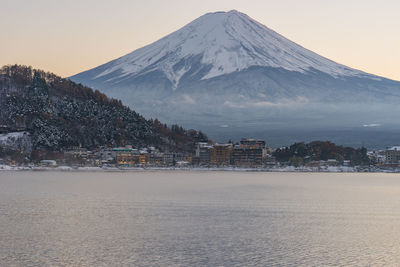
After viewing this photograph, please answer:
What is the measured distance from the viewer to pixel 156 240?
39219mm

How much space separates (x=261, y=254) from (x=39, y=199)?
40167 mm

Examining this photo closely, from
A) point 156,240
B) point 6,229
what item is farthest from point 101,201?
point 156,240

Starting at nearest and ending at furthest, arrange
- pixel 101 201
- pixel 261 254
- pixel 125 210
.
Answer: pixel 261 254, pixel 125 210, pixel 101 201

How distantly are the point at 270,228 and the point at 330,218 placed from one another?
33.1ft

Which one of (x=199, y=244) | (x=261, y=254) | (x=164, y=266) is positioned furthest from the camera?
(x=199, y=244)

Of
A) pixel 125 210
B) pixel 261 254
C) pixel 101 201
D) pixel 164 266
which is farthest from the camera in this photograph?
pixel 101 201

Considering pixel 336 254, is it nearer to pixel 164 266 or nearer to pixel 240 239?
pixel 240 239

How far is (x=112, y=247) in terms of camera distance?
36906mm

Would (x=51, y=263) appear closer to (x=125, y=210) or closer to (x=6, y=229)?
(x=6, y=229)

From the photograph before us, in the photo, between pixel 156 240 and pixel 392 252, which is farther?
pixel 156 240

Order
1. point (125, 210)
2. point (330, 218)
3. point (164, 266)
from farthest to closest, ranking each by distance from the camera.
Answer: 1. point (125, 210)
2. point (330, 218)
3. point (164, 266)

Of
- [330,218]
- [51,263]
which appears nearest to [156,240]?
[51,263]

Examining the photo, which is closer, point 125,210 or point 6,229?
point 6,229

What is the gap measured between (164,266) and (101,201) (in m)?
37.3
